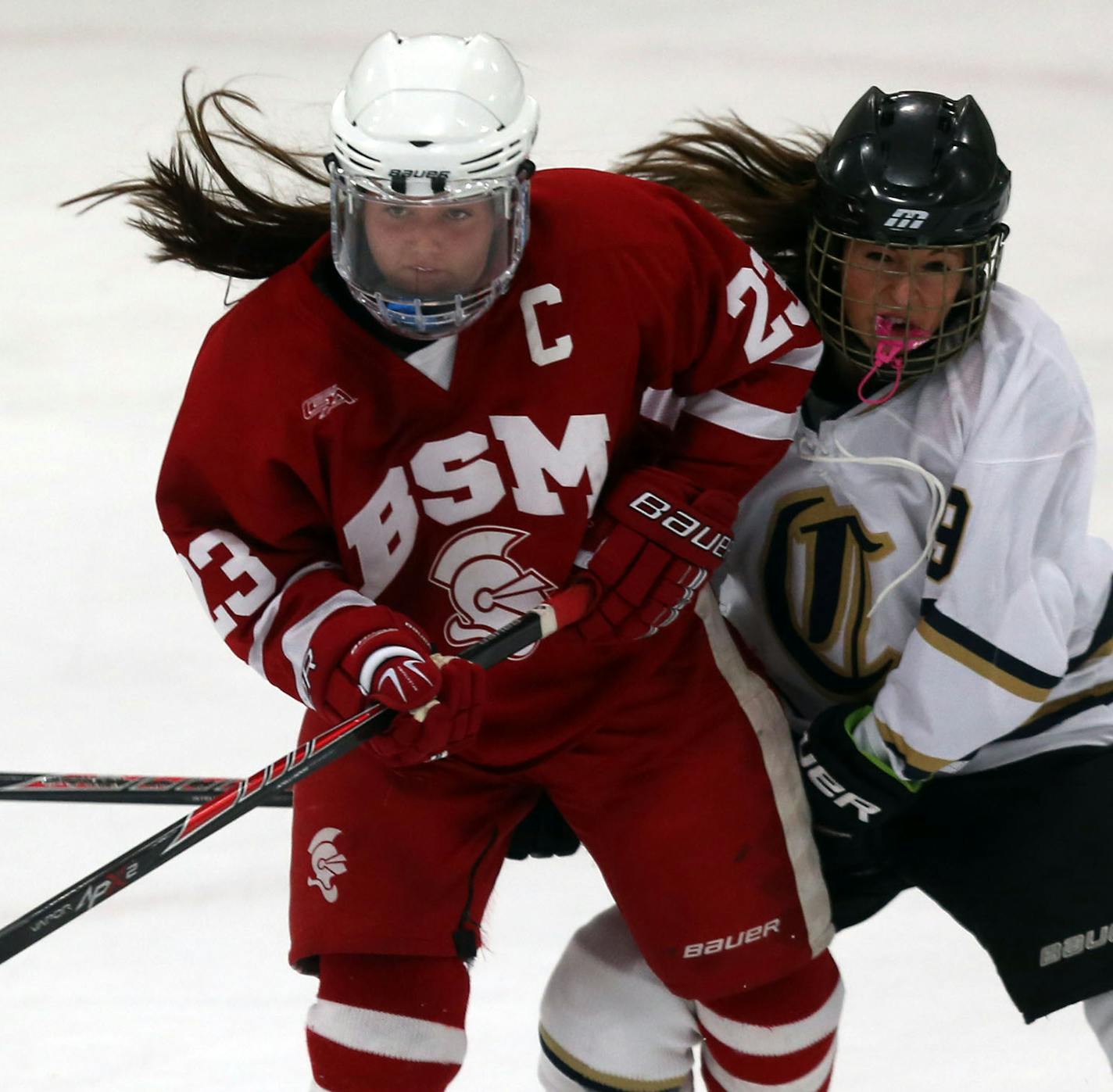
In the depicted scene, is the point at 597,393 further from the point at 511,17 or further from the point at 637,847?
the point at 511,17

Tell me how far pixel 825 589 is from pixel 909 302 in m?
0.32

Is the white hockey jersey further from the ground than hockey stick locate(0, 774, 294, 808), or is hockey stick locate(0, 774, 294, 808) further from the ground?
the white hockey jersey

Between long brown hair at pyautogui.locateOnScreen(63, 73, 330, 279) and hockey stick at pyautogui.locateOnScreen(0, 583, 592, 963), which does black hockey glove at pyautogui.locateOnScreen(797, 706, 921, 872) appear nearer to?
hockey stick at pyautogui.locateOnScreen(0, 583, 592, 963)

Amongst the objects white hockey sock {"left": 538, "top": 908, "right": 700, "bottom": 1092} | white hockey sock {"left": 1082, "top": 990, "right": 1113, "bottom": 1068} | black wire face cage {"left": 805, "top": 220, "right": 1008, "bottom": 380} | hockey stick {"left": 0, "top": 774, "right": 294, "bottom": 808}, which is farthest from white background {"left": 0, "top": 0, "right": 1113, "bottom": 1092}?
black wire face cage {"left": 805, "top": 220, "right": 1008, "bottom": 380}

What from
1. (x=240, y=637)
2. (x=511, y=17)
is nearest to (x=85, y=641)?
(x=240, y=637)

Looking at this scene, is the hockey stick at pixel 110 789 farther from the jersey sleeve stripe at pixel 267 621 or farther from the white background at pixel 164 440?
the white background at pixel 164 440

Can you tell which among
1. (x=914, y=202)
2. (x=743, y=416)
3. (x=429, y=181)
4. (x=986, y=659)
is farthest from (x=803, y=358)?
(x=429, y=181)

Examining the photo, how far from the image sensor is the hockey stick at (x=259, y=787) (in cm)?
166

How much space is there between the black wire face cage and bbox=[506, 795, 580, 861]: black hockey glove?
0.58 m

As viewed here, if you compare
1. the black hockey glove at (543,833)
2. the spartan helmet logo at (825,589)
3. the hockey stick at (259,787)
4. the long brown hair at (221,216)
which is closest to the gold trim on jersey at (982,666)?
the spartan helmet logo at (825,589)

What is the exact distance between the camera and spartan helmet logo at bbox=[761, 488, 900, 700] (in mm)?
1928

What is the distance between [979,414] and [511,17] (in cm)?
279

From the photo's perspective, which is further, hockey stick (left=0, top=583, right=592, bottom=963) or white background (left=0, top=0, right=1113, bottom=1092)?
white background (left=0, top=0, right=1113, bottom=1092)

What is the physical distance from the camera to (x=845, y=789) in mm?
1910
